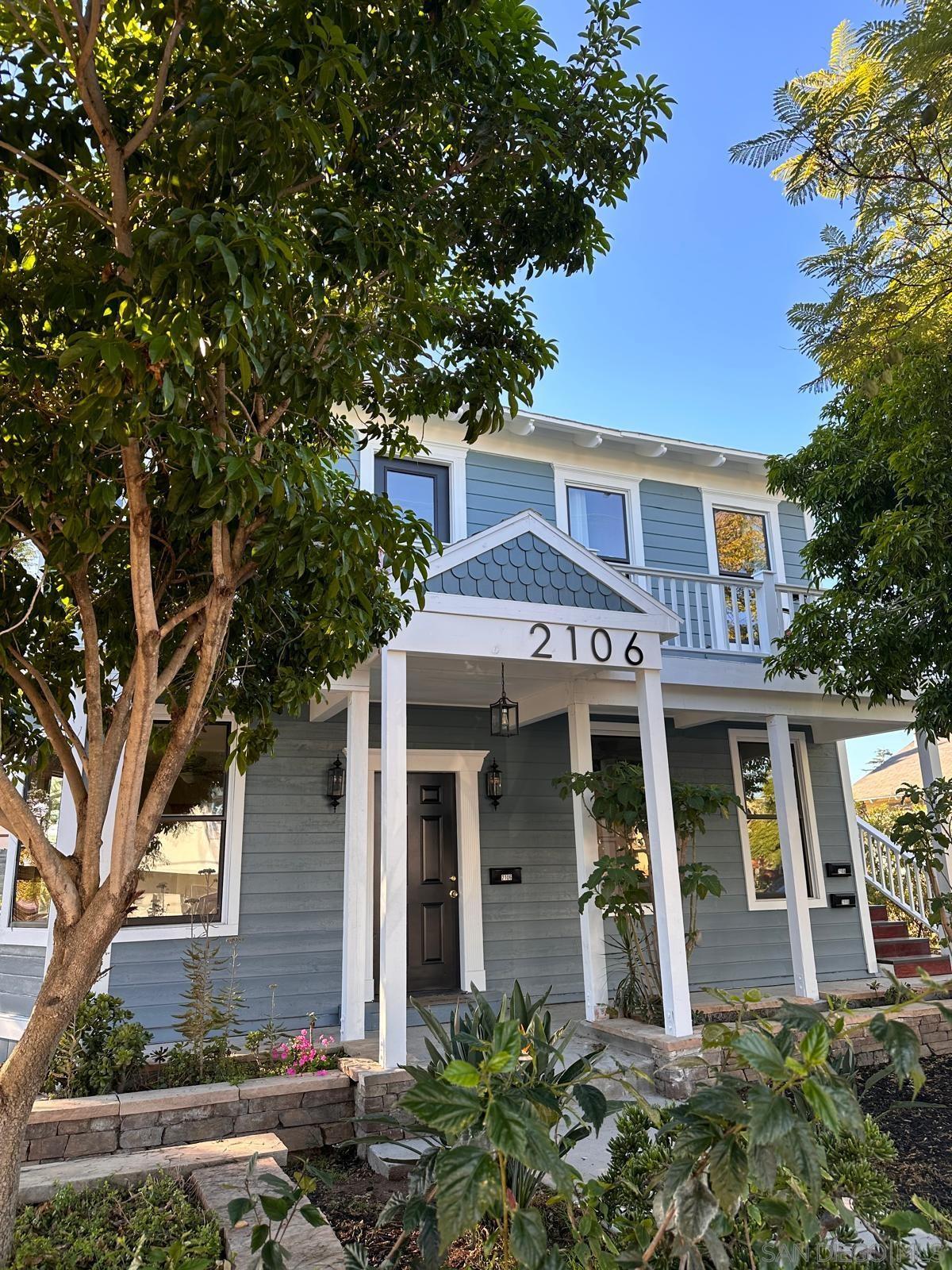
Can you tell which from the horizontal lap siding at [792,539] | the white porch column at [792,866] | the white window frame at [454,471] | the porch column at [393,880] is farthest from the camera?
the horizontal lap siding at [792,539]

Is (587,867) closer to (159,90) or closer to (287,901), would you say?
(287,901)

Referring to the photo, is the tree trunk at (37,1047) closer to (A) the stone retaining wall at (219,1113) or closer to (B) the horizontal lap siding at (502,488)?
(A) the stone retaining wall at (219,1113)

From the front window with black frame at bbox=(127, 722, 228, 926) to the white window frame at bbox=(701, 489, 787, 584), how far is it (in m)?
5.95

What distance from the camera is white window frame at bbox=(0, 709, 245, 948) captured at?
6.10 meters

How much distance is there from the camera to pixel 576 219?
11.4ft

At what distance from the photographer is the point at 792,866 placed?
7289 mm

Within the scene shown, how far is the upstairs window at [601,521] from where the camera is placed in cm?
Answer: 896

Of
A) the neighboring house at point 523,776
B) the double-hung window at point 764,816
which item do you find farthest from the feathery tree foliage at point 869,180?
the double-hung window at point 764,816

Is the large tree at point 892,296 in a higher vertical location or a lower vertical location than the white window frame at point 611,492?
lower

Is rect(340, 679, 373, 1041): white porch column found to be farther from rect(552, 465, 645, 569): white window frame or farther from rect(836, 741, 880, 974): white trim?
rect(836, 741, 880, 974): white trim

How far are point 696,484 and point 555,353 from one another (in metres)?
6.39

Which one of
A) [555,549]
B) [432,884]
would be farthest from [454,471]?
[432,884]

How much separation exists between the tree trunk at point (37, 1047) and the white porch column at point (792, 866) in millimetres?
6249

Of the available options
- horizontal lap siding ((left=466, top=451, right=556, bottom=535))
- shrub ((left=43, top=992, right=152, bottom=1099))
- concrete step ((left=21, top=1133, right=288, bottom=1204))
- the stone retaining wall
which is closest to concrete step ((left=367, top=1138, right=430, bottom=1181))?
the stone retaining wall
